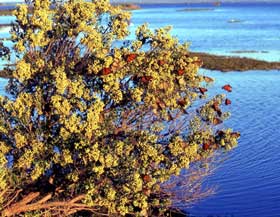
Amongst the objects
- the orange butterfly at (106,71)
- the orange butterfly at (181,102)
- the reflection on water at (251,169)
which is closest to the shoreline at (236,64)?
the reflection on water at (251,169)

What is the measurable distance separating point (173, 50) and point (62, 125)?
3.76m

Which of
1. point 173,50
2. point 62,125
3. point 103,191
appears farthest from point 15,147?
point 173,50

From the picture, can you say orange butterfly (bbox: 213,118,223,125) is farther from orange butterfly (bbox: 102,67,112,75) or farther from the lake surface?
the lake surface

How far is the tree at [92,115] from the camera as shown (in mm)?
15336

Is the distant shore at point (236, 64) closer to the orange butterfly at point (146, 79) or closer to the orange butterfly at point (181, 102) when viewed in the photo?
the orange butterfly at point (181, 102)

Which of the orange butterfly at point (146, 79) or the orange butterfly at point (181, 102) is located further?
the orange butterfly at point (181, 102)

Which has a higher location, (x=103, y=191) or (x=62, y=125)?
(x=62, y=125)

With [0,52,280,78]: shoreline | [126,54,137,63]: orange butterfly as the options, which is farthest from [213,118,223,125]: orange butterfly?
[0,52,280,78]: shoreline

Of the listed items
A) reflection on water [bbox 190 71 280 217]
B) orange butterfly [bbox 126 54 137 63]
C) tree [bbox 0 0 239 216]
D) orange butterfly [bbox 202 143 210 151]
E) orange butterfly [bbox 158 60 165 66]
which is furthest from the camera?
reflection on water [bbox 190 71 280 217]

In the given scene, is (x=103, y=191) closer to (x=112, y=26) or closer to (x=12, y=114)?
(x=12, y=114)

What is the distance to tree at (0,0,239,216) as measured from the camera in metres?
15.3

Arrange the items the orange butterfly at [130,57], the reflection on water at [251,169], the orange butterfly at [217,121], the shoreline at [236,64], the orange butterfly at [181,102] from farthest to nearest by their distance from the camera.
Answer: the shoreline at [236,64]
the reflection on water at [251,169]
the orange butterfly at [217,121]
the orange butterfly at [181,102]
the orange butterfly at [130,57]

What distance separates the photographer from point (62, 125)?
15625 millimetres

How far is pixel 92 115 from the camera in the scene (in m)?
15.0
